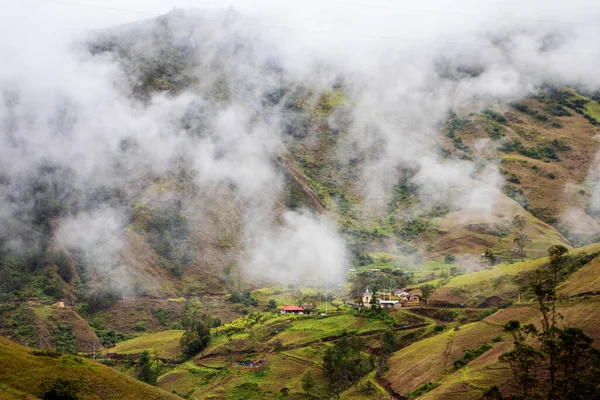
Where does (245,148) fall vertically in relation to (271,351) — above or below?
above

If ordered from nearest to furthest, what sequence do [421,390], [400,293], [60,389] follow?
[60,389] → [421,390] → [400,293]

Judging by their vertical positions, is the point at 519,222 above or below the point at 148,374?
above

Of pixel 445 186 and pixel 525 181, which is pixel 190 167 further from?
pixel 525 181

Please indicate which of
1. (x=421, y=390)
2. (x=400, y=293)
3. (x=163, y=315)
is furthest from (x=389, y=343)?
(x=163, y=315)

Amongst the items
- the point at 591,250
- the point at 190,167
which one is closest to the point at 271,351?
the point at 591,250

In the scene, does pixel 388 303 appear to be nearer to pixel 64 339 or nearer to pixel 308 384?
pixel 308 384

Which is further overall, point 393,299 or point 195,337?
point 393,299
